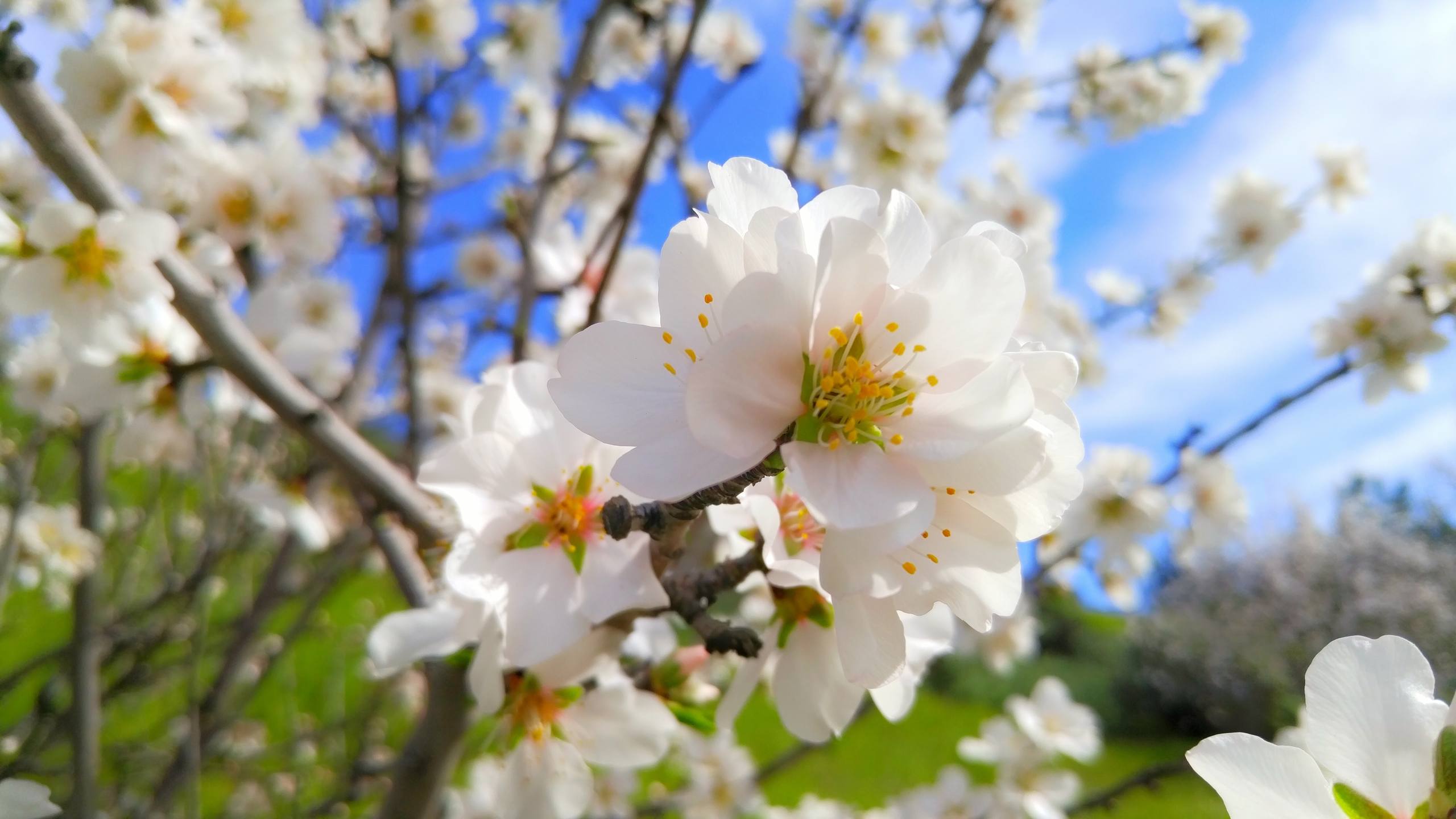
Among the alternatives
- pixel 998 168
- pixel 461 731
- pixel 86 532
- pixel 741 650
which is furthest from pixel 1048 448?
pixel 998 168

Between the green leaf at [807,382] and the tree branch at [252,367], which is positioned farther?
the tree branch at [252,367]

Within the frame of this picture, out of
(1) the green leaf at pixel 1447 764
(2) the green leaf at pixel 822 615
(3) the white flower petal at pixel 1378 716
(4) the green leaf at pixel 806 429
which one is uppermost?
(4) the green leaf at pixel 806 429

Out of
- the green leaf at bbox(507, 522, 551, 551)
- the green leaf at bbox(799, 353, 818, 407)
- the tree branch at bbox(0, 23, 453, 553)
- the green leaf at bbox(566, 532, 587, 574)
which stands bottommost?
the green leaf at bbox(799, 353, 818, 407)

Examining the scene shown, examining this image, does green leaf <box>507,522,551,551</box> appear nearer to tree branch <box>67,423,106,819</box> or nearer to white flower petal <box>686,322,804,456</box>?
white flower petal <box>686,322,804,456</box>

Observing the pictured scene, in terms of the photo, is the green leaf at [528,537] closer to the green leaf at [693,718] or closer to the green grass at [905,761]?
the green leaf at [693,718]

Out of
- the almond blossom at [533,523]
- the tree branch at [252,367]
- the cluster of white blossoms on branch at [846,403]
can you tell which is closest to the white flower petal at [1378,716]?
Result: the cluster of white blossoms on branch at [846,403]

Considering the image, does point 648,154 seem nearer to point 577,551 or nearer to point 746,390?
point 577,551

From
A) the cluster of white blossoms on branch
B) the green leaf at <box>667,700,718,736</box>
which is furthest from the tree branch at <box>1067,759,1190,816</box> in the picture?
the cluster of white blossoms on branch
